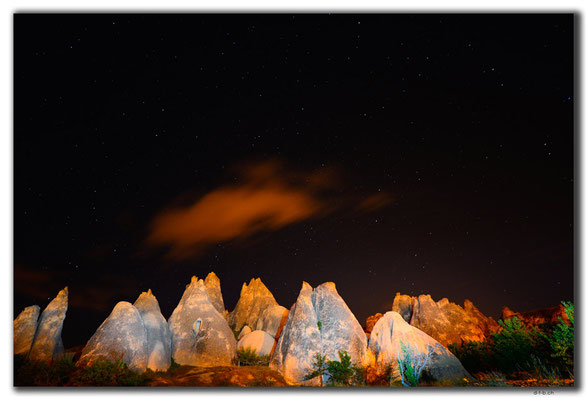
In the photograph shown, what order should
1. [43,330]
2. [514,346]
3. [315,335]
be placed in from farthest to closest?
[315,335], [43,330], [514,346]

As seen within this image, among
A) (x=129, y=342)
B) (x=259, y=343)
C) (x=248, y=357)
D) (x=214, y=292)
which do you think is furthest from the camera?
(x=214, y=292)

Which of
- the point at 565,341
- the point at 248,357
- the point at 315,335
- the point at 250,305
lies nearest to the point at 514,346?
the point at 565,341

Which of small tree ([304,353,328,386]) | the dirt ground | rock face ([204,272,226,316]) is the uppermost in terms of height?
rock face ([204,272,226,316])

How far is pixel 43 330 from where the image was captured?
9.24 metres

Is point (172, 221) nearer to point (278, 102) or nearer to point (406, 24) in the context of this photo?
point (278, 102)

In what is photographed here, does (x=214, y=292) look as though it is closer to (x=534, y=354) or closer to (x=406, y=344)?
(x=406, y=344)

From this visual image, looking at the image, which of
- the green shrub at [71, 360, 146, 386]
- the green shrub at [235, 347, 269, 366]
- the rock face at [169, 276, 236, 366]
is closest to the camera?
the green shrub at [71, 360, 146, 386]

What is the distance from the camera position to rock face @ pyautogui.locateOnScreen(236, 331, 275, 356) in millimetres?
13012

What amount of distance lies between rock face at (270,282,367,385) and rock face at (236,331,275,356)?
10.8 ft

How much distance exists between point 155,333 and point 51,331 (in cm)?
326

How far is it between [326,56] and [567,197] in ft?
18.8

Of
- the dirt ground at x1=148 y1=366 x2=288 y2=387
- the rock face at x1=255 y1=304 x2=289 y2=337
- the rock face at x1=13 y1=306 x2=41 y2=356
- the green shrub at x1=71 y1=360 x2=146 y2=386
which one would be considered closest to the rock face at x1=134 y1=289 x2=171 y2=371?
the dirt ground at x1=148 y1=366 x2=288 y2=387

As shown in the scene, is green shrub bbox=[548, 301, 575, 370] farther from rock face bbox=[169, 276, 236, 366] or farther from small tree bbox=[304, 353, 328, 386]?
rock face bbox=[169, 276, 236, 366]
